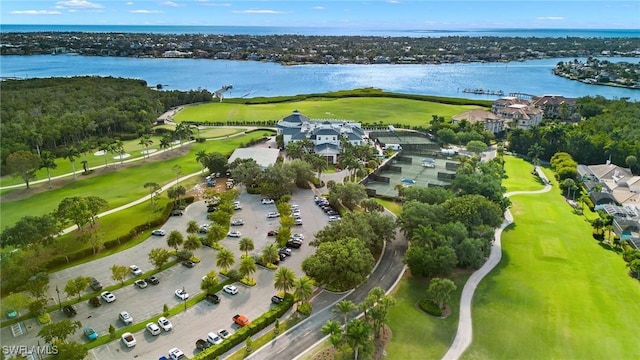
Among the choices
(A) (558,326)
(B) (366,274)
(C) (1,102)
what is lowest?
(A) (558,326)

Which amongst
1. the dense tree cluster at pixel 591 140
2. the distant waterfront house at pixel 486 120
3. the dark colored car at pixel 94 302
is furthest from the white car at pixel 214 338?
the distant waterfront house at pixel 486 120

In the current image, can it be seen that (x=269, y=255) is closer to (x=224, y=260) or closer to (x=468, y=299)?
(x=224, y=260)

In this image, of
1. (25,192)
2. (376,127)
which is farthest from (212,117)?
(25,192)

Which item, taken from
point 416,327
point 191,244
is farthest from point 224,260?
point 416,327

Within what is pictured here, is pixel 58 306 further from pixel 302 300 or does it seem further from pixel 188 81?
pixel 188 81

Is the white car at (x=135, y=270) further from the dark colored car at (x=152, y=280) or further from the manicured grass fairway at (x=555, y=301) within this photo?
the manicured grass fairway at (x=555, y=301)

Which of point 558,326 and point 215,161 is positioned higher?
point 215,161

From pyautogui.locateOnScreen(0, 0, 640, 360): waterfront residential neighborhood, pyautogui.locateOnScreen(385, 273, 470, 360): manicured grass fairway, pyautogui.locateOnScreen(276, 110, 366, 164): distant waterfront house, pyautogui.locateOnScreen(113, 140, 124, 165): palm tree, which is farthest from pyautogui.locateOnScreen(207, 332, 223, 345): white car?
pyautogui.locateOnScreen(113, 140, 124, 165): palm tree
